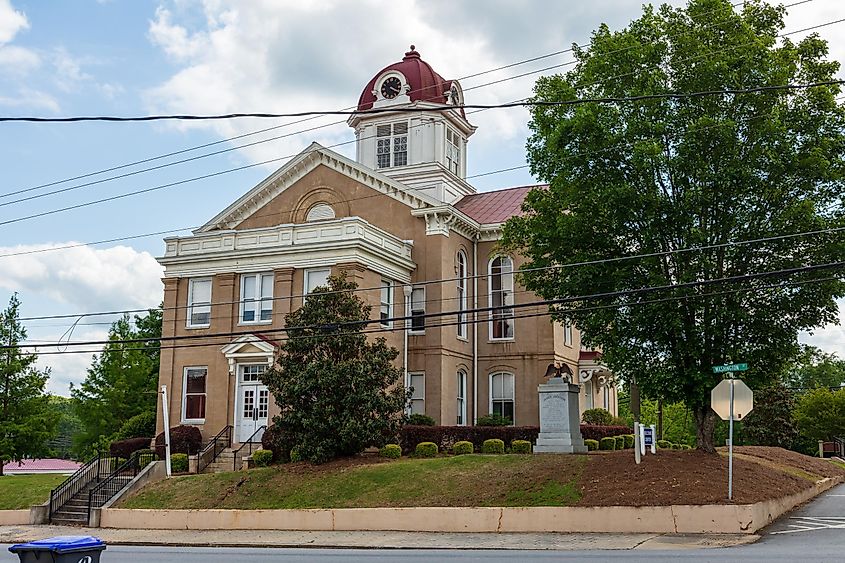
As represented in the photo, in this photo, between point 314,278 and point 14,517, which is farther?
point 314,278

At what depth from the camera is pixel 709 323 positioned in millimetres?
24312

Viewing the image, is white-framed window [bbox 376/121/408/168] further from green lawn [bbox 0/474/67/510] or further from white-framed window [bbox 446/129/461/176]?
green lawn [bbox 0/474/67/510]

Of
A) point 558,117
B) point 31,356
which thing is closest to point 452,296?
point 558,117

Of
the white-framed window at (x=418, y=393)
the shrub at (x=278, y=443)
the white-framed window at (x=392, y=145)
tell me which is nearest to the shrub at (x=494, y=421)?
the white-framed window at (x=418, y=393)

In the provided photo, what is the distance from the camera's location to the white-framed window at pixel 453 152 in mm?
46294

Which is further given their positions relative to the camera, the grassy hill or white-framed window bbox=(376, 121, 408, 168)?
white-framed window bbox=(376, 121, 408, 168)

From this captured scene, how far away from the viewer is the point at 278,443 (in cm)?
2959

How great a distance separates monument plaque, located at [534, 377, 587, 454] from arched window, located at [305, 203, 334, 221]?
15.2m

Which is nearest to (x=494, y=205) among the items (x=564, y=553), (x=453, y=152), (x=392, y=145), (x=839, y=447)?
(x=453, y=152)

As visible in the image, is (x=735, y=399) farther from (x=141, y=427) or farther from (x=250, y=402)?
(x=141, y=427)

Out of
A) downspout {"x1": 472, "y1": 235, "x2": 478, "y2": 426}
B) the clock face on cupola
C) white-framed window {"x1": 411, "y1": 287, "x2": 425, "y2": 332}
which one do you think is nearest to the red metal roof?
the clock face on cupola

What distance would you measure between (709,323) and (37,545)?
19435 millimetres

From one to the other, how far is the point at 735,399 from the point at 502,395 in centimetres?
1865

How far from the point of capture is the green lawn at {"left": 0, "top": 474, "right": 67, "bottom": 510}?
1174 inches
